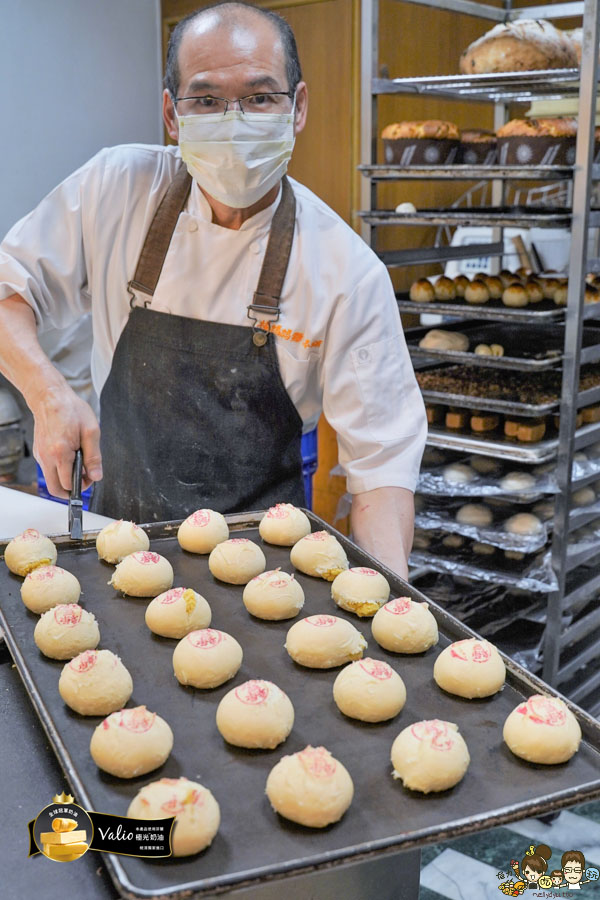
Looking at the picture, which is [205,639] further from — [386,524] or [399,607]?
[386,524]

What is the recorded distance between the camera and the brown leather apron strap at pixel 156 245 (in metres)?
1.94

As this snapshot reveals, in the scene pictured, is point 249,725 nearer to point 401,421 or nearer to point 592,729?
point 592,729

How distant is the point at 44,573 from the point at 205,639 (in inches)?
13.1

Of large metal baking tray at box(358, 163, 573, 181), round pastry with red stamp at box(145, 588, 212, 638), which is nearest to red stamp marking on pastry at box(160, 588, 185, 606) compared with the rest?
round pastry with red stamp at box(145, 588, 212, 638)

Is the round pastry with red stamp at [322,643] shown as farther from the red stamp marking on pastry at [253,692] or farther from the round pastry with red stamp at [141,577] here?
the round pastry with red stamp at [141,577]

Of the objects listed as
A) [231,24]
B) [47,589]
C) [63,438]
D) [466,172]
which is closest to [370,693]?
[47,589]

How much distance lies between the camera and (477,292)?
9.90ft

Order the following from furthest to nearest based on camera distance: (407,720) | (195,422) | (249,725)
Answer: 1. (195,422)
2. (407,720)
3. (249,725)

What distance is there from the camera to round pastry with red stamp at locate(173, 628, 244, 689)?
1152mm

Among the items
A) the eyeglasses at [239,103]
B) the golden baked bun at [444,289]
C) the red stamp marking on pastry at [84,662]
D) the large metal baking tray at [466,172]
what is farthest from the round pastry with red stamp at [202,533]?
the golden baked bun at [444,289]

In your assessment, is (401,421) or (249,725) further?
(401,421)

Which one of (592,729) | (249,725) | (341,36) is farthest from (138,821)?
(341,36)

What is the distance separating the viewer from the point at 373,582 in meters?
1.37

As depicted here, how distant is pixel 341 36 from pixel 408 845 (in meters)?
3.29
